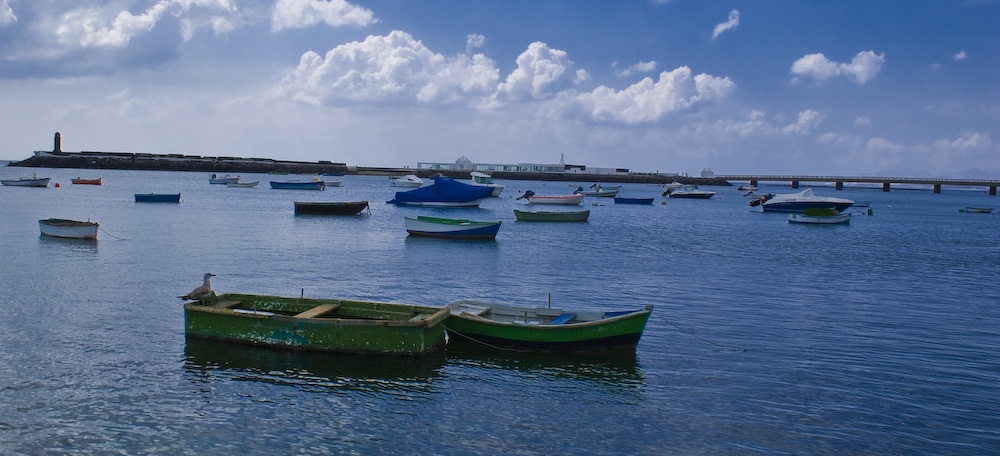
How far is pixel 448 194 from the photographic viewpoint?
70.9 m

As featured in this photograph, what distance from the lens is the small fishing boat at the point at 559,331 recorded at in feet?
55.6

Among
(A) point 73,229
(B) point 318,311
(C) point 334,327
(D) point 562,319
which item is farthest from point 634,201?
(C) point 334,327

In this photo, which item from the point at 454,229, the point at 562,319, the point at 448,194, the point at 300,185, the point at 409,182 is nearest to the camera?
Result: the point at 562,319

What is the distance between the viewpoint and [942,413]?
46.5 ft

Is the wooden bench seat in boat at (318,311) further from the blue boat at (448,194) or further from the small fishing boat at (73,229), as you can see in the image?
the blue boat at (448,194)

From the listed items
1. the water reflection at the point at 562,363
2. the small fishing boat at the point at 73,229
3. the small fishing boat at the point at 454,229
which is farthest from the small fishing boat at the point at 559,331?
the small fishing boat at the point at 73,229

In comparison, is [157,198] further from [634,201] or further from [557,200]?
[634,201]

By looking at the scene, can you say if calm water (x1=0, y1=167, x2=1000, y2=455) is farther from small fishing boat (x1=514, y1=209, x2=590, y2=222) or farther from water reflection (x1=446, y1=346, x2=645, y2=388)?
small fishing boat (x1=514, y1=209, x2=590, y2=222)

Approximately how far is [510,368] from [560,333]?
144cm

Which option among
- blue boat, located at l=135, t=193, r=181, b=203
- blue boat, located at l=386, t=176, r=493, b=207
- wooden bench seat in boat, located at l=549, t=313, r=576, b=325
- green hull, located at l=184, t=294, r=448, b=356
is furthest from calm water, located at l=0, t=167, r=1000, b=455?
blue boat, located at l=135, t=193, r=181, b=203

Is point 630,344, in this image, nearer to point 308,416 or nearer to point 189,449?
point 308,416

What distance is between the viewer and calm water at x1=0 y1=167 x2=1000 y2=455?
12383 mm

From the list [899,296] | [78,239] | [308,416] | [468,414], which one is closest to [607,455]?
[468,414]

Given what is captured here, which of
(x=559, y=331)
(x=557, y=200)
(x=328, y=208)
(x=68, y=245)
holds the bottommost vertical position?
(x=68, y=245)
